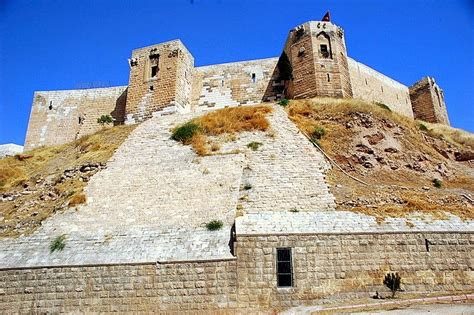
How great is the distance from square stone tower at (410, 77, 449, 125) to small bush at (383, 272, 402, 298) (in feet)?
71.8

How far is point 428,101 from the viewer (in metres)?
29.6

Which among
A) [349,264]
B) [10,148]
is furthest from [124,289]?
[10,148]

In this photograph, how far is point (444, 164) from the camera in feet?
55.3

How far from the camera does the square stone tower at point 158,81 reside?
75.8ft

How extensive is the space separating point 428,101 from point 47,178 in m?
26.6

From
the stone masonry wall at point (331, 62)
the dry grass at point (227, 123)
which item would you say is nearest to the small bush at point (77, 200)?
the dry grass at point (227, 123)

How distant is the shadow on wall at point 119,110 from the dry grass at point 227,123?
37.9ft

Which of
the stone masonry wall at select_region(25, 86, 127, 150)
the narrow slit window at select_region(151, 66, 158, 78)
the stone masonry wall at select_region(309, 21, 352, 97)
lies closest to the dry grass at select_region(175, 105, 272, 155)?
the stone masonry wall at select_region(309, 21, 352, 97)

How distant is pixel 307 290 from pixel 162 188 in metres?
6.25

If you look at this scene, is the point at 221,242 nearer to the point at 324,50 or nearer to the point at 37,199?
the point at 37,199

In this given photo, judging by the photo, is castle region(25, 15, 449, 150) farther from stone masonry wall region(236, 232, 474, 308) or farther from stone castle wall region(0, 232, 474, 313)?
stone castle wall region(0, 232, 474, 313)

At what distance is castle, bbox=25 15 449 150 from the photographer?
2278 centimetres

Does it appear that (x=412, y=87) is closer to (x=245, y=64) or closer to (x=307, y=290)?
(x=245, y=64)

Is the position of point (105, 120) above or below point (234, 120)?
A: above
